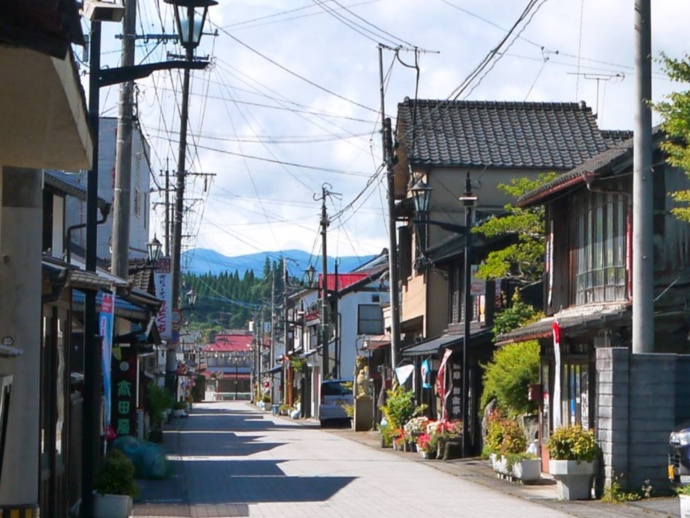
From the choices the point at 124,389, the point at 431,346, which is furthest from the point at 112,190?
the point at 124,389

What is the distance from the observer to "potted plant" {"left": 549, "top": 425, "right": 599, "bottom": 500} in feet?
62.1

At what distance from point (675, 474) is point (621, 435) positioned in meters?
2.05

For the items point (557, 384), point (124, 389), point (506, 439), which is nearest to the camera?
point (506, 439)

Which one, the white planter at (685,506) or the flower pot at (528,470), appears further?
the flower pot at (528,470)

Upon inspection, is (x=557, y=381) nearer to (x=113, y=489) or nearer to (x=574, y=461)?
(x=574, y=461)

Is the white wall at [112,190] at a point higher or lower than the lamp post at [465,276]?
higher

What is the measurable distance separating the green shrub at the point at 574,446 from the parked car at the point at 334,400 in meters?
33.5

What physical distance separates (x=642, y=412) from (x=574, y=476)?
155cm

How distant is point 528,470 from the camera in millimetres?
22234

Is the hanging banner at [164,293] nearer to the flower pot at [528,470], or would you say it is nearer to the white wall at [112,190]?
the white wall at [112,190]

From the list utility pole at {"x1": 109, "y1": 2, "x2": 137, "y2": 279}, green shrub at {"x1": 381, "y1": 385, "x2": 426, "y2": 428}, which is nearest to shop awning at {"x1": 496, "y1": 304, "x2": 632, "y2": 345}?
utility pole at {"x1": 109, "y1": 2, "x2": 137, "y2": 279}

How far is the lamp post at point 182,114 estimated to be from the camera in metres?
11.4

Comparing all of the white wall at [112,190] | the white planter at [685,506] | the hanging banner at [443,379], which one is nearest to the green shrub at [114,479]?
the white planter at [685,506]

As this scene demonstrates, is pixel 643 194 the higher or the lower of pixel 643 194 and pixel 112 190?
the lower
